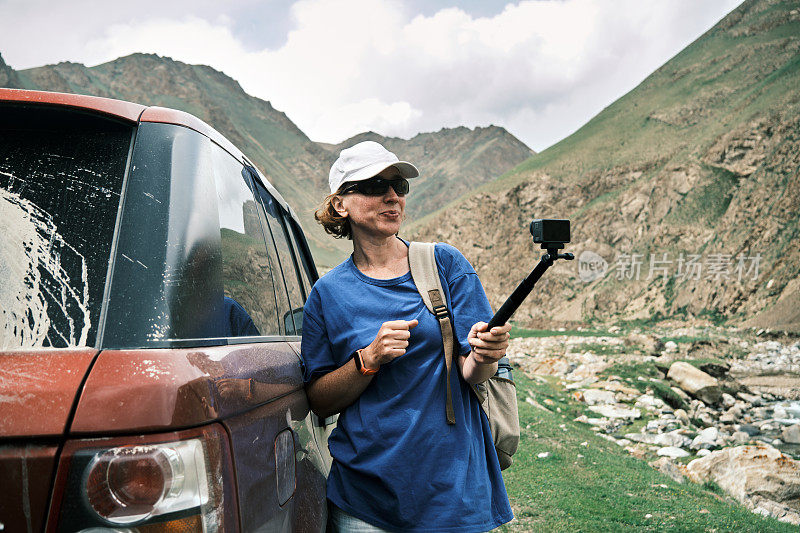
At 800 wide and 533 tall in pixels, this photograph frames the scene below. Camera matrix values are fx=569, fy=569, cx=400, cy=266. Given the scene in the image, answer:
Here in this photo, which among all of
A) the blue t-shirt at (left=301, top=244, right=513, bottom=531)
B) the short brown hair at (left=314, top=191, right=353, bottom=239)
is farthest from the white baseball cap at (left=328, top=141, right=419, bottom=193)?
the blue t-shirt at (left=301, top=244, right=513, bottom=531)

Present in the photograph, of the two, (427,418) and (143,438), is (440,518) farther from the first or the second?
(143,438)

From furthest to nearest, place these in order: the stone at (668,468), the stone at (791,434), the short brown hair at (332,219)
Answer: the stone at (791,434)
the stone at (668,468)
the short brown hair at (332,219)

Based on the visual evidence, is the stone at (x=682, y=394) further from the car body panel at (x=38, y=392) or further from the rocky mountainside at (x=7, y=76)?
the rocky mountainside at (x=7, y=76)

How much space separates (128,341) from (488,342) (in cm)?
104

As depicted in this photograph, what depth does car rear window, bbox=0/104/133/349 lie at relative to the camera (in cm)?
123

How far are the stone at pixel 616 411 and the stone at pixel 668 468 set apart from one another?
2864 mm

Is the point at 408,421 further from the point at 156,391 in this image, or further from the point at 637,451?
the point at 637,451

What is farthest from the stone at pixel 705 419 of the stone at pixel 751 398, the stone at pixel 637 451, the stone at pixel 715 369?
the stone at pixel 715 369

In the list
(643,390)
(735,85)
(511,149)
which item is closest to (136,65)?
(511,149)

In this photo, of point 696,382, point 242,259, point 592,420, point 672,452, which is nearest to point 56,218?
point 242,259

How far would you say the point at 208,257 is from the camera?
1.42 m

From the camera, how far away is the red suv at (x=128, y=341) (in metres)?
1.05

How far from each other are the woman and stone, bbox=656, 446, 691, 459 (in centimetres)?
844

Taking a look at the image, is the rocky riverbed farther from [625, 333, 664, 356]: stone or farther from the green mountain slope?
the green mountain slope
